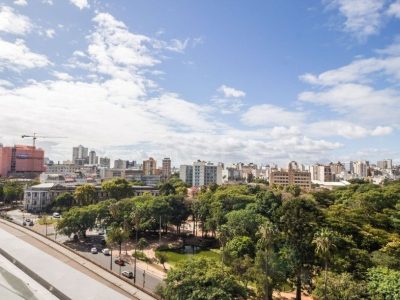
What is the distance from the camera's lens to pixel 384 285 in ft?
134

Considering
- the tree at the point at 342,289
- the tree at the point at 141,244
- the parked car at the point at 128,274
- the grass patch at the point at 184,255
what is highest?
the tree at the point at 342,289

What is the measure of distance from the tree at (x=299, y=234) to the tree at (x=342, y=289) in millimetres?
8170

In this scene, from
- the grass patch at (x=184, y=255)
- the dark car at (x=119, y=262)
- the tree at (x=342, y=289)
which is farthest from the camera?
the grass patch at (x=184, y=255)

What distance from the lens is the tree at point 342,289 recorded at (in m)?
41.0

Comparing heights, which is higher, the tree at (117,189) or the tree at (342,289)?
the tree at (117,189)

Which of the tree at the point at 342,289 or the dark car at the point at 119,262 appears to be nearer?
the tree at the point at 342,289

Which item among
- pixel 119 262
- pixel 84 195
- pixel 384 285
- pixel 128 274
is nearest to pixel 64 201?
pixel 84 195

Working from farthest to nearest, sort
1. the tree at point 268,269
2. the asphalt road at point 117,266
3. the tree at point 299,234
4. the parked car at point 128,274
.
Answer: the parked car at point 128,274
the asphalt road at point 117,266
the tree at point 299,234
the tree at point 268,269

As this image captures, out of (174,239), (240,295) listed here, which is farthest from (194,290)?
(174,239)

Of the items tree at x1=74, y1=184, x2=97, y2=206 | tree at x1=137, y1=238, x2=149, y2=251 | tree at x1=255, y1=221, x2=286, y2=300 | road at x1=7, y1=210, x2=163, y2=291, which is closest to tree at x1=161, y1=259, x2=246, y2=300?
tree at x1=255, y1=221, x2=286, y2=300

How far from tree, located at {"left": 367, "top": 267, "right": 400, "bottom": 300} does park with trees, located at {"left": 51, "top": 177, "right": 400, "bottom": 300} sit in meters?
0.11

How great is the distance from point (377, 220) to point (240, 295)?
44.3 m

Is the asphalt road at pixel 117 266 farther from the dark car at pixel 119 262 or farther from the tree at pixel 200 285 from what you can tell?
the tree at pixel 200 285

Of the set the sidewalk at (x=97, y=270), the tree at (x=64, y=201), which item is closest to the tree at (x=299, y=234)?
the sidewalk at (x=97, y=270)
